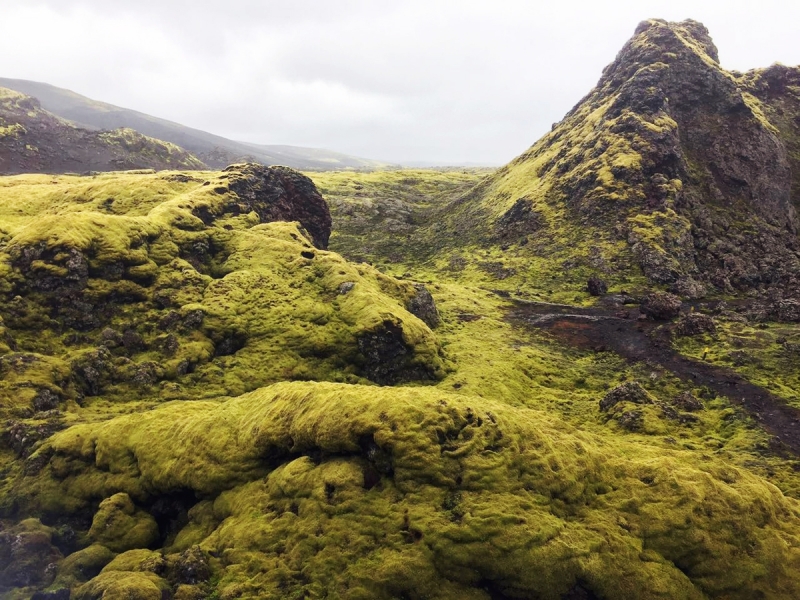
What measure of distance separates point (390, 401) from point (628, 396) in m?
21.3

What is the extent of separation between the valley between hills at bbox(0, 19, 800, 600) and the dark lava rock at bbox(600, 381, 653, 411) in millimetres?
161

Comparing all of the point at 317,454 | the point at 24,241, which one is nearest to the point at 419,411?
the point at 317,454

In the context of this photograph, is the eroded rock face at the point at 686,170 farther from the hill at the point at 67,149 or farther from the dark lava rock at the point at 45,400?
the hill at the point at 67,149

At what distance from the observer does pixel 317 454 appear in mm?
19438

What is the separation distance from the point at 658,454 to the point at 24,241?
41.9 m

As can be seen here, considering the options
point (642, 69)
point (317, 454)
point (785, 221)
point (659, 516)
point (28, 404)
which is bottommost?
point (28, 404)

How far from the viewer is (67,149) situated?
516 feet

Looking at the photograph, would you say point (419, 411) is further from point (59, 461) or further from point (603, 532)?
point (59, 461)

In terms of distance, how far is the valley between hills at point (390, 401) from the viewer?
15703 mm

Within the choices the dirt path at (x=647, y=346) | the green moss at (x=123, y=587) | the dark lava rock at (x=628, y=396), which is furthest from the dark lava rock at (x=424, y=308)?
the green moss at (x=123, y=587)

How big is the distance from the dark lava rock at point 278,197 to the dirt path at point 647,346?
32.2m

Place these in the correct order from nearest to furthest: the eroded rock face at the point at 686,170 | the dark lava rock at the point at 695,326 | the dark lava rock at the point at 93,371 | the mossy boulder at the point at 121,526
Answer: the mossy boulder at the point at 121,526 → the dark lava rock at the point at 93,371 → the dark lava rock at the point at 695,326 → the eroded rock face at the point at 686,170

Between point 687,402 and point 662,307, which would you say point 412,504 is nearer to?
point 687,402

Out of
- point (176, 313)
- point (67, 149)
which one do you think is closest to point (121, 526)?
point (176, 313)
